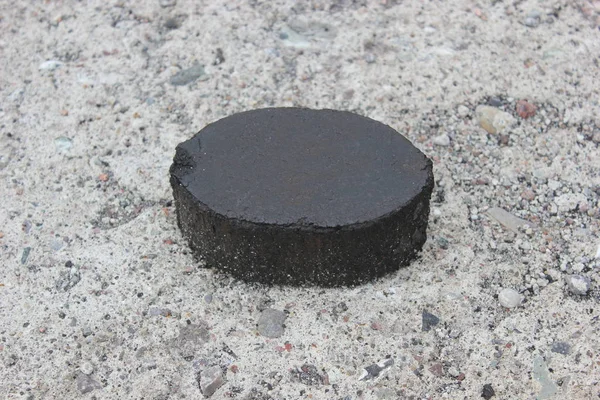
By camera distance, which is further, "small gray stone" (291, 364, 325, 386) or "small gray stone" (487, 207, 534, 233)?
"small gray stone" (487, 207, 534, 233)

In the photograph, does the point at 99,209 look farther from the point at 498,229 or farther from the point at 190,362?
the point at 498,229

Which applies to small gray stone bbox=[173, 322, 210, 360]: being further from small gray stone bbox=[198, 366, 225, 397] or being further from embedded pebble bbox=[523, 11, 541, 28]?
embedded pebble bbox=[523, 11, 541, 28]

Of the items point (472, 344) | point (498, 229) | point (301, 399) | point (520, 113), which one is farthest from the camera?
A: point (520, 113)

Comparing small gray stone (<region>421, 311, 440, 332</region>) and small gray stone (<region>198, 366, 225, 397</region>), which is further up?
small gray stone (<region>421, 311, 440, 332</region>)

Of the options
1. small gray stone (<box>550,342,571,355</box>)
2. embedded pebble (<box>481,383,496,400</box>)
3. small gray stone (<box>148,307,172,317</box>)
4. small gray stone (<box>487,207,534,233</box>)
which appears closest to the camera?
embedded pebble (<box>481,383,496,400</box>)

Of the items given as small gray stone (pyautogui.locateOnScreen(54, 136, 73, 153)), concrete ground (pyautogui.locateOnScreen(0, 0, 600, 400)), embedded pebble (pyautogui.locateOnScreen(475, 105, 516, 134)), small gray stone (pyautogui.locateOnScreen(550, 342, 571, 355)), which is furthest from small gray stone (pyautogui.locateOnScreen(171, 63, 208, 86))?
small gray stone (pyautogui.locateOnScreen(550, 342, 571, 355))

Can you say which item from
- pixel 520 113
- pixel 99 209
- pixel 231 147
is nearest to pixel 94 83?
pixel 99 209

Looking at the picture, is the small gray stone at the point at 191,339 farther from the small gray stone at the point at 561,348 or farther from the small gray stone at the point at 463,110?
the small gray stone at the point at 463,110
